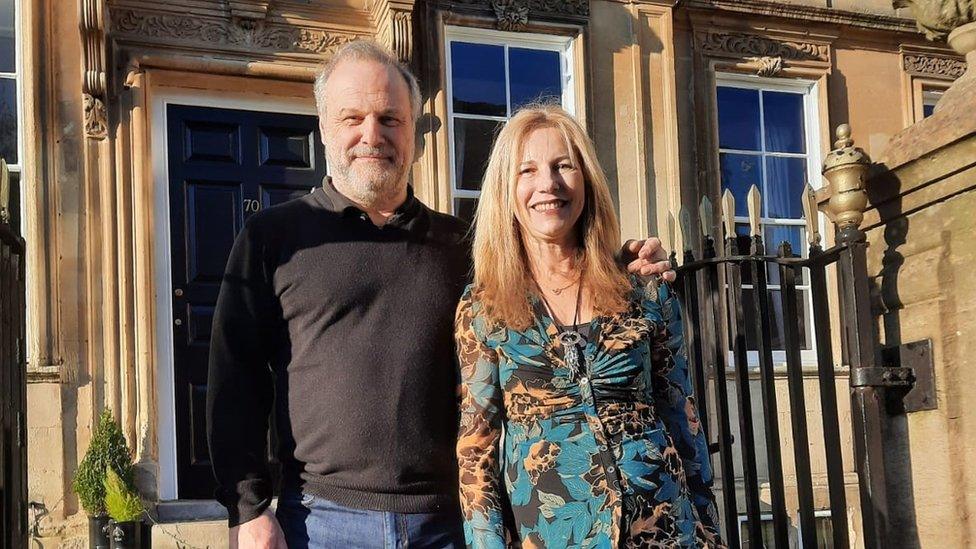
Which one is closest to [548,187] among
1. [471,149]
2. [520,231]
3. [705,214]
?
[520,231]

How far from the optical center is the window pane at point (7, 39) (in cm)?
689

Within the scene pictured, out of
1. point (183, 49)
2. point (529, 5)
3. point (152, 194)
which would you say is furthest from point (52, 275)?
point (529, 5)

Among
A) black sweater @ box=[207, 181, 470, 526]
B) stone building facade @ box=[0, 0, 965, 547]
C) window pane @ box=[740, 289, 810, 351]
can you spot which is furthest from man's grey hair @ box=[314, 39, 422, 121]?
window pane @ box=[740, 289, 810, 351]

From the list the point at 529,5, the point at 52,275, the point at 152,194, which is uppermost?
the point at 529,5

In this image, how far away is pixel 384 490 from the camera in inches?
97.8

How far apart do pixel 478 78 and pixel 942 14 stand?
518cm

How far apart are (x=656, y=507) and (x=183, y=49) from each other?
5708mm

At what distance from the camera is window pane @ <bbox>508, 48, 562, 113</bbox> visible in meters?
8.20

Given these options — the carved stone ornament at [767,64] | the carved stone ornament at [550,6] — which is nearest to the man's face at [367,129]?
the carved stone ornament at [550,6]

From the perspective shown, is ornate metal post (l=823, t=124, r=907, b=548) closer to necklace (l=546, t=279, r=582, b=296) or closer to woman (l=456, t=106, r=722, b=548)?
woman (l=456, t=106, r=722, b=548)

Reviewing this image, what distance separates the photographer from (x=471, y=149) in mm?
8062

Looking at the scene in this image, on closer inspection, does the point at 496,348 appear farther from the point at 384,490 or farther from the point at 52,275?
the point at 52,275

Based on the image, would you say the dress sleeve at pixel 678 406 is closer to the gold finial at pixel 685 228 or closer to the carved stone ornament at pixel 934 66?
the gold finial at pixel 685 228

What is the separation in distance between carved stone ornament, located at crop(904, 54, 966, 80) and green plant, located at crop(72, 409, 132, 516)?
749cm
